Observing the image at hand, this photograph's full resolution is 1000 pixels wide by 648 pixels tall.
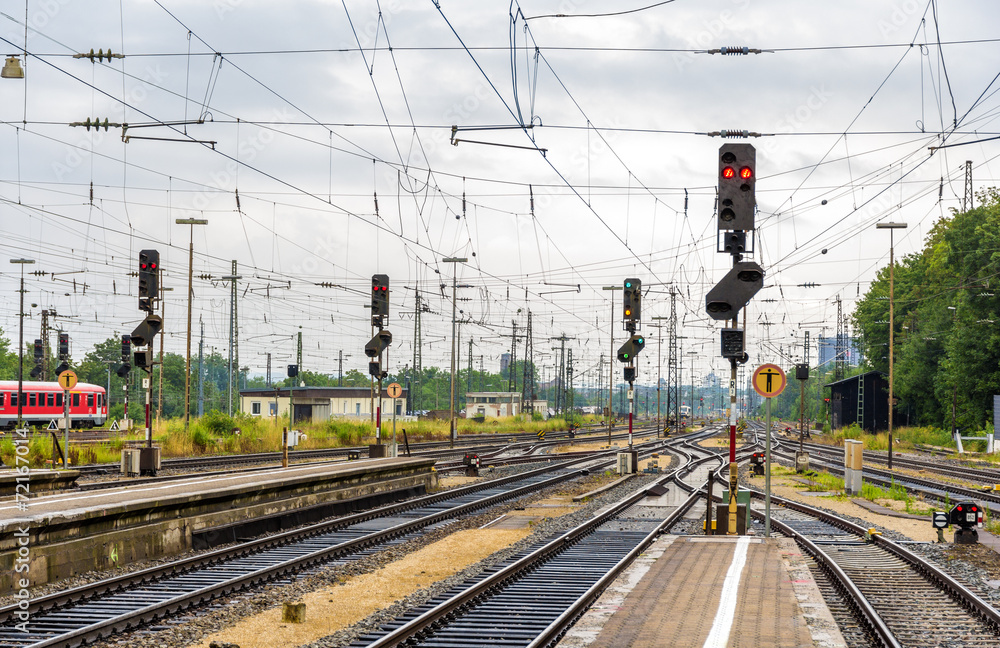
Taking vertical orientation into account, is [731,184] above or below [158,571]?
above

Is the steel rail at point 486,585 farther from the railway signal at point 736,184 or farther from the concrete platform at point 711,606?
the railway signal at point 736,184

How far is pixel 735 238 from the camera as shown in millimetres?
16016

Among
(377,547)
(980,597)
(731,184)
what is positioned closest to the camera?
(980,597)

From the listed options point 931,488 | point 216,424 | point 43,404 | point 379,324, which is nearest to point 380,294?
point 379,324

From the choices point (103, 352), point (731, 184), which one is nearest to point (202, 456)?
point (731, 184)

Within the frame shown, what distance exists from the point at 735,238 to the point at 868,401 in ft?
246

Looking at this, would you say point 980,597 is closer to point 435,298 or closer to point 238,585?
point 238,585

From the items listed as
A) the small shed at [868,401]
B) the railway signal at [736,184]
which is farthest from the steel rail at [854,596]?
the small shed at [868,401]

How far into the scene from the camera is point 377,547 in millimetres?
17375

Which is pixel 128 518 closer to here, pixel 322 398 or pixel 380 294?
pixel 380 294

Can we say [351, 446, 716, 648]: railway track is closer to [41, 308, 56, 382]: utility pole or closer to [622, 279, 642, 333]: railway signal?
[622, 279, 642, 333]: railway signal

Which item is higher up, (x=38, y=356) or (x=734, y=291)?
(x=734, y=291)

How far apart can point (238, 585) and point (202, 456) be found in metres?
27.6

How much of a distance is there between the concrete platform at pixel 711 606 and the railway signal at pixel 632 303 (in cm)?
→ 1668
